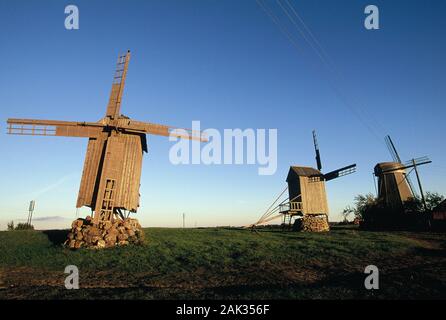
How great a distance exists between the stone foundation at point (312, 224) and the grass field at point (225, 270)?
11.2 metres

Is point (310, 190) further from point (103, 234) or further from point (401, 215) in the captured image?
point (103, 234)

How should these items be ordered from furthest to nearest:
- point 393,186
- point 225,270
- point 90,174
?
1. point 393,186
2. point 90,174
3. point 225,270

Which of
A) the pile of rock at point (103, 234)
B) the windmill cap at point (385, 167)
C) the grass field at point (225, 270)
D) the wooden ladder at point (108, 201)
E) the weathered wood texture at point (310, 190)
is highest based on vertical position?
the windmill cap at point (385, 167)

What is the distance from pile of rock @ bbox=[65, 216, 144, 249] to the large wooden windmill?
63cm

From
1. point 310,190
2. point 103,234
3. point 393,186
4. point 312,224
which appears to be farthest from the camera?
point 393,186

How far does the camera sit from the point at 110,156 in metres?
19.7

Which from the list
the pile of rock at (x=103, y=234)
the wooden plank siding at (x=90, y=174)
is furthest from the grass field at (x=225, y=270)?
the wooden plank siding at (x=90, y=174)

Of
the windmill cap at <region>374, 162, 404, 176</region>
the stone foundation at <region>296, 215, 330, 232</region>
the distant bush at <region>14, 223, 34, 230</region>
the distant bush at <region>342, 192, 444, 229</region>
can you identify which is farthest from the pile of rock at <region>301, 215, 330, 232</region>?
the distant bush at <region>14, 223, 34, 230</region>

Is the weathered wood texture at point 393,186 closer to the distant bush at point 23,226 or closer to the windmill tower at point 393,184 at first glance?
the windmill tower at point 393,184

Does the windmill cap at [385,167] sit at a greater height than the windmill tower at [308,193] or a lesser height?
greater

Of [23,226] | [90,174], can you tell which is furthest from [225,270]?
[23,226]

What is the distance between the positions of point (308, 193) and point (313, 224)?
3688 millimetres

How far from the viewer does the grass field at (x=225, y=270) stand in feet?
30.1
